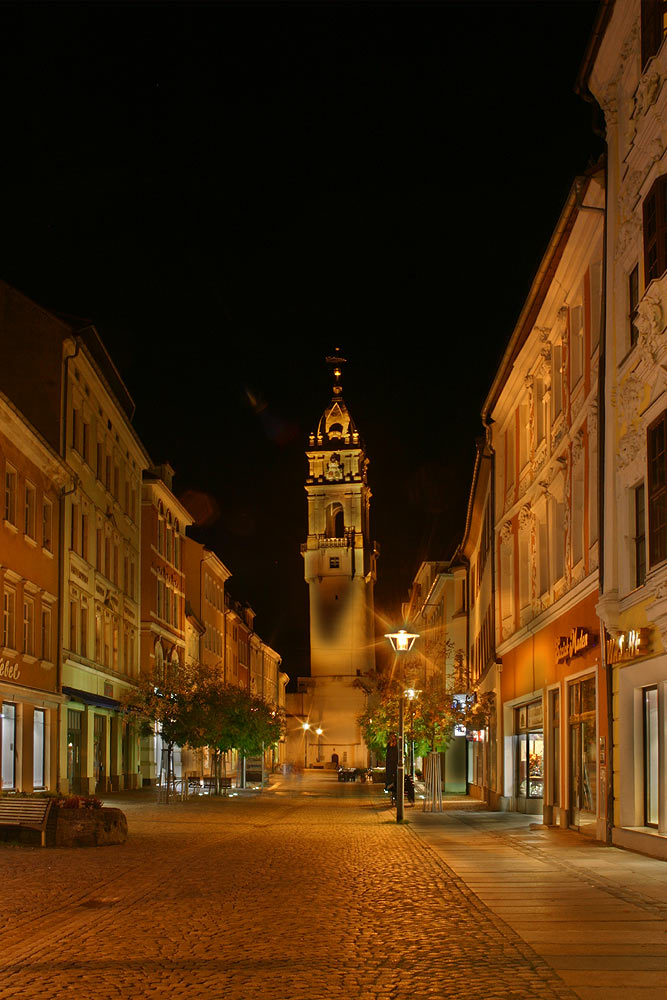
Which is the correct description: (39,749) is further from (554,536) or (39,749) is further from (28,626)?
(554,536)

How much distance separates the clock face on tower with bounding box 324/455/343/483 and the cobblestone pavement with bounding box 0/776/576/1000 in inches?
3780

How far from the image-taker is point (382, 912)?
13.9 m

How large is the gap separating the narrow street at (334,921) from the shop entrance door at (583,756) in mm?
724

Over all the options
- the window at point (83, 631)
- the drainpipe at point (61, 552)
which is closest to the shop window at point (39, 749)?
the drainpipe at point (61, 552)

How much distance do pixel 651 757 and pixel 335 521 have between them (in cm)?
9872

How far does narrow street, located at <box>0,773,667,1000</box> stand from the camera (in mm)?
9531

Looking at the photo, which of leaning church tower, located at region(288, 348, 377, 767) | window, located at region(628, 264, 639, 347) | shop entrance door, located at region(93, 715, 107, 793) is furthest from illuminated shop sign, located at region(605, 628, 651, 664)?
leaning church tower, located at region(288, 348, 377, 767)

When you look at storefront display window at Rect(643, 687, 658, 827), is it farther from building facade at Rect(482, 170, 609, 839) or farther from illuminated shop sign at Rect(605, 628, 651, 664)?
building facade at Rect(482, 170, 609, 839)

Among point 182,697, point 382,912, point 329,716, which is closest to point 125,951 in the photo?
point 382,912

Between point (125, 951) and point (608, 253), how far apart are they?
1509 centimetres

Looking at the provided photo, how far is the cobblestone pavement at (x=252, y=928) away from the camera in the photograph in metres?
9.45

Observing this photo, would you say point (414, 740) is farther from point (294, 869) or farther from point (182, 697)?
point (294, 869)

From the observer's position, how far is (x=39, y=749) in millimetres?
39094

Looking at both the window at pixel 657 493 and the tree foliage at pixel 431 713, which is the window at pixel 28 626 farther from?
the window at pixel 657 493
